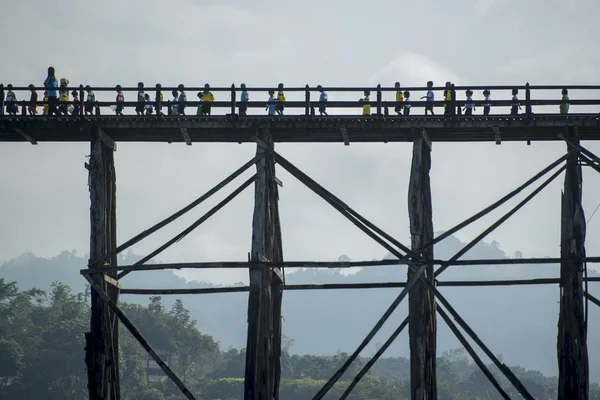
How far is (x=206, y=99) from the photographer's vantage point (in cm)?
2670

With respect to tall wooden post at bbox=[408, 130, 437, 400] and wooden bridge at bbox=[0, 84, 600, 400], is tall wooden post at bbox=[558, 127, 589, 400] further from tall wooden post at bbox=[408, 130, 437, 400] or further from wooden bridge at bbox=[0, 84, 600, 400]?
tall wooden post at bbox=[408, 130, 437, 400]

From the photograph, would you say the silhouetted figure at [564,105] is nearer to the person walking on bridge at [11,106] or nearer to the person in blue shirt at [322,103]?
the person in blue shirt at [322,103]

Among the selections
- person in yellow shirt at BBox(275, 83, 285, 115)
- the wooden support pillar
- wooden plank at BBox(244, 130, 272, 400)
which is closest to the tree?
the wooden support pillar

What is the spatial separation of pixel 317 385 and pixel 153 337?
51.6 feet

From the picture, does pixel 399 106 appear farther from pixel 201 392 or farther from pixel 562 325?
pixel 201 392

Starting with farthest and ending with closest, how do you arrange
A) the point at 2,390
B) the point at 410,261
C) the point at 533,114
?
the point at 2,390, the point at 533,114, the point at 410,261

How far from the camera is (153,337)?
324 feet

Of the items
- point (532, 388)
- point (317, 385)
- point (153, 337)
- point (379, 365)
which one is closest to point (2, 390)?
point (153, 337)

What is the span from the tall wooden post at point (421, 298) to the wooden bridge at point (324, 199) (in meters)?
0.03

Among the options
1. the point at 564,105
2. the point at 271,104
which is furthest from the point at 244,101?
the point at 564,105

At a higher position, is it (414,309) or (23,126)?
(23,126)

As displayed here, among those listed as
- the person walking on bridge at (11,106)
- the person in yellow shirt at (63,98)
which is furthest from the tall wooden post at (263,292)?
the person walking on bridge at (11,106)

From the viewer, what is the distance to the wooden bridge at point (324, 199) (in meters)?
24.0

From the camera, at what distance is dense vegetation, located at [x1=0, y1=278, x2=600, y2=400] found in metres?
83.7
